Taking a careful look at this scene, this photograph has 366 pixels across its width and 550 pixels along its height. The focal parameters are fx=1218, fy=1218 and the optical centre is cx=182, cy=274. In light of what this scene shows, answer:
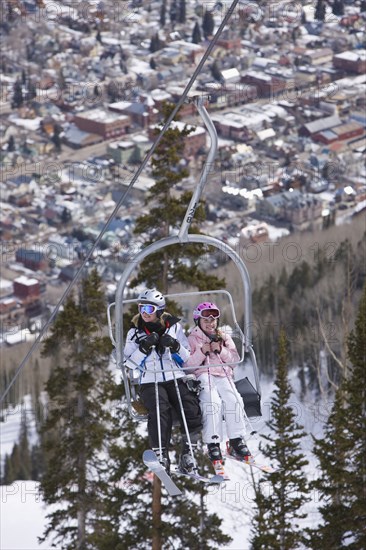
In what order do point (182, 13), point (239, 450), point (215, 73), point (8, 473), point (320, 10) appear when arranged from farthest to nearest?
point (182, 13), point (320, 10), point (215, 73), point (8, 473), point (239, 450)

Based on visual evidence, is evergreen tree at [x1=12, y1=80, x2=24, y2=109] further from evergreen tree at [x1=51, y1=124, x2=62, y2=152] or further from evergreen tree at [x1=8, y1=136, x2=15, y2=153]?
evergreen tree at [x1=8, y1=136, x2=15, y2=153]

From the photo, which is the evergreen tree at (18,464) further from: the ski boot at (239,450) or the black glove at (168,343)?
the black glove at (168,343)

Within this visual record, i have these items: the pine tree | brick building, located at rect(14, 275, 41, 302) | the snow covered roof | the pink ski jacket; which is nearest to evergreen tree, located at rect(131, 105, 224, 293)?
the pink ski jacket

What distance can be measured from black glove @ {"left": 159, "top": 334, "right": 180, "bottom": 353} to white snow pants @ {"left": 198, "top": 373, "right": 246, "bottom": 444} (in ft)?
1.18

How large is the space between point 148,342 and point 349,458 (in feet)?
27.0

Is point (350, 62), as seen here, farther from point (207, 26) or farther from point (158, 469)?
point (158, 469)

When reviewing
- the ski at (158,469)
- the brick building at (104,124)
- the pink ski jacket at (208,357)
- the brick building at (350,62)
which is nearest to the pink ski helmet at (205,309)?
the pink ski jacket at (208,357)

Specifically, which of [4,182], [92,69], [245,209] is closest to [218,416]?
[245,209]

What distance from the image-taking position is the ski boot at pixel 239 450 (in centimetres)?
927

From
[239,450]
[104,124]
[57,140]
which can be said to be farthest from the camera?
[104,124]

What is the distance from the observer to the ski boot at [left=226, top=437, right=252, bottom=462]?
9.27 metres

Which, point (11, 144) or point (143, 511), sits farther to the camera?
point (11, 144)

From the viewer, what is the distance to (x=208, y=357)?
9.42m

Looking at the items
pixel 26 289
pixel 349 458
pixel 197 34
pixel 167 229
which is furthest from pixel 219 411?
pixel 197 34
